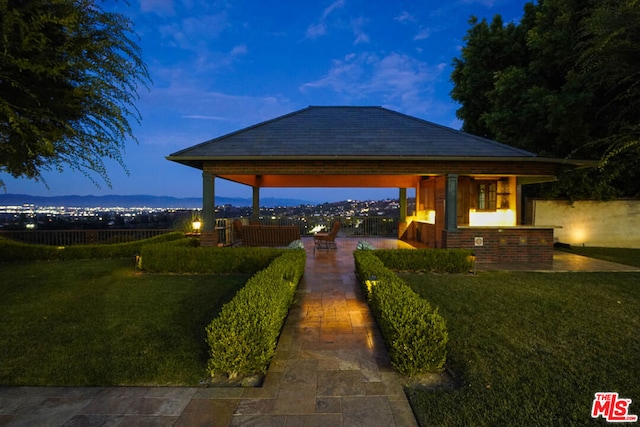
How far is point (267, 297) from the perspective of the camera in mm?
3912

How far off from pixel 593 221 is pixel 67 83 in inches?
723

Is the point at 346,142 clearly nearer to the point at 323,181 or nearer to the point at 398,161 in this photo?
the point at 398,161

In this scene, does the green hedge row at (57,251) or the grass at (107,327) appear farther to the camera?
the green hedge row at (57,251)

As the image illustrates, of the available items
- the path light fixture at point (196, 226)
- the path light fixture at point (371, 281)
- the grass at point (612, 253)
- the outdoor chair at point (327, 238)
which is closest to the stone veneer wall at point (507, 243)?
the grass at point (612, 253)

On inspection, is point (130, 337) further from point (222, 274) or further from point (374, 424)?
point (222, 274)

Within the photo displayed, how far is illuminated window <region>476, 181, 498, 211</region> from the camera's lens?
11961 millimetres

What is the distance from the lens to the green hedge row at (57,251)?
10.7 metres

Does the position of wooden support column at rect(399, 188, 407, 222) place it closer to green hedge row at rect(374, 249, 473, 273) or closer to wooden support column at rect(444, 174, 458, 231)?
wooden support column at rect(444, 174, 458, 231)

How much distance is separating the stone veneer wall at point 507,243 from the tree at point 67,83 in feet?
28.3

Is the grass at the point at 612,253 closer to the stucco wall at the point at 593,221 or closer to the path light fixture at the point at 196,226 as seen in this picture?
the stucco wall at the point at 593,221

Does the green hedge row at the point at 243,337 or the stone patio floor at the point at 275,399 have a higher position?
the green hedge row at the point at 243,337

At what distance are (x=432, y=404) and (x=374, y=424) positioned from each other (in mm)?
590

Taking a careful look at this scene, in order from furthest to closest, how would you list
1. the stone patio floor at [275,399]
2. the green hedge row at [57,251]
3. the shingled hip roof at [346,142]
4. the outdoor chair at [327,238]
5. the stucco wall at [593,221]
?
the stucco wall at [593,221] → the outdoor chair at [327,238] → the green hedge row at [57,251] → the shingled hip roof at [346,142] → the stone patio floor at [275,399]

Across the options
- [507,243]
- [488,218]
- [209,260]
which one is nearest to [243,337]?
[209,260]
